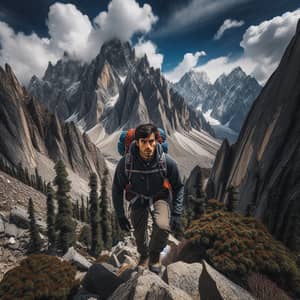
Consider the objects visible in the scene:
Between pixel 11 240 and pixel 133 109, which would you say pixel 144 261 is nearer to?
pixel 11 240

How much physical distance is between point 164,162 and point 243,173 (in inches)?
901

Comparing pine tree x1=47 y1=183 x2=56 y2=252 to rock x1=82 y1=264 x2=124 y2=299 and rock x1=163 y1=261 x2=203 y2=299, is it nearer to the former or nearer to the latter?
rock x1=82 y1=264 x2=124 y2=299

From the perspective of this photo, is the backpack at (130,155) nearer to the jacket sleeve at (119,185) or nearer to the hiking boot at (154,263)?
the jacket sleeve at (119,185)

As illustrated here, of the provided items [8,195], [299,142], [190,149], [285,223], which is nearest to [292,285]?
[285,223]

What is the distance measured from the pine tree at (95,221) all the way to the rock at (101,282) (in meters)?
18.2

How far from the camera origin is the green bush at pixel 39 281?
4605 millimetres

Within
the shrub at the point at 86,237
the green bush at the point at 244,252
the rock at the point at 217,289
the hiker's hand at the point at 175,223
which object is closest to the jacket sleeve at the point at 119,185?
the hiker's hand at the point at 175,223

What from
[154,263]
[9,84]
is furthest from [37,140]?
→ [154,263]

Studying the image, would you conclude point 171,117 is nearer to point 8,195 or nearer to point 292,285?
point 8,195

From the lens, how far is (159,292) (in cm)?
300

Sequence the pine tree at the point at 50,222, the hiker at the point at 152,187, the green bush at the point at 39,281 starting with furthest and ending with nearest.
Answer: the pine tree at the point at 50,222 < the green bush at the point at 39,281 < the hiker at the point at 152,187

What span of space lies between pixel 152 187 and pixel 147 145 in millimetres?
1129

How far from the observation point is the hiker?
3885mm

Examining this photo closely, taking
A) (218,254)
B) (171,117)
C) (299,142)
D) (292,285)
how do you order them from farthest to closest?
1. (171,117)
2. (299,142)
3. (218,254)
4. (292,285)
